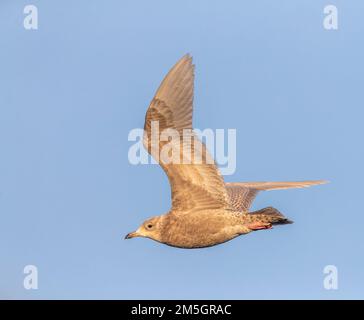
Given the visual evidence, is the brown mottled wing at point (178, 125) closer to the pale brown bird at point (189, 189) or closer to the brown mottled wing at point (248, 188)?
the pale brown bird at point (189, 189)

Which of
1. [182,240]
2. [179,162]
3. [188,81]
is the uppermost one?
[188,81]

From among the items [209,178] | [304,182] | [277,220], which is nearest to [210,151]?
[209,178]

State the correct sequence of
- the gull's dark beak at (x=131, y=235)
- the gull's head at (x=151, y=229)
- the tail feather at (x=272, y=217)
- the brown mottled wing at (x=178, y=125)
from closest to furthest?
the brown mottled wing at (x=178, y=125) → the tail feather at (x=272, y=217) → the gull's head at (x=151, y=229) → the gull's dark beak at (x=131, y=235)

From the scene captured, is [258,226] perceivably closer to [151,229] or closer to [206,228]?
[206,228]

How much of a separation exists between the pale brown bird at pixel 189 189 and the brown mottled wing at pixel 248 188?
2.99 ft

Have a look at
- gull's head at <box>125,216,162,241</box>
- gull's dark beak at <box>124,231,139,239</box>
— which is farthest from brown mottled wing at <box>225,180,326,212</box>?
gull's dark beak at <box>124,231,139,239</box>

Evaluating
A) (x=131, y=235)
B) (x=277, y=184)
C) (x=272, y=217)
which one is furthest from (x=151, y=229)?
(x=277, y=184)

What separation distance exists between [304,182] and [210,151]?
2.32 metres

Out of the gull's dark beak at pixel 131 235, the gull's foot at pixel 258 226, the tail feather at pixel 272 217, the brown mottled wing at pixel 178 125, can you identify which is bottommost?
the gull's dark beak at pixel 131 235

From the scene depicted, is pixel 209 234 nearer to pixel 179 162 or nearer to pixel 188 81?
pixel 179 162

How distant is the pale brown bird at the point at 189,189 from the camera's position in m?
11.9

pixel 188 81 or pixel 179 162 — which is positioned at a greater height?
pixel 188 81

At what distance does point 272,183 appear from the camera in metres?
14.4

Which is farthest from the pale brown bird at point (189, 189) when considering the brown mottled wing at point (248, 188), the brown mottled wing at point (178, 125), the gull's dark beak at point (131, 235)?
the brown mottled wing at point (248, 188)
